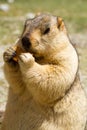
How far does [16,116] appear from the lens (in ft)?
17.7

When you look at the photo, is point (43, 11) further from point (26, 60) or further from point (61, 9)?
point (26, 60)

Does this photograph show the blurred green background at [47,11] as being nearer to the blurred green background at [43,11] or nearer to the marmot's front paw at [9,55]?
the blurred green background at [43,11]

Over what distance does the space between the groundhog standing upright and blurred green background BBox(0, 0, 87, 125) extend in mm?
2117

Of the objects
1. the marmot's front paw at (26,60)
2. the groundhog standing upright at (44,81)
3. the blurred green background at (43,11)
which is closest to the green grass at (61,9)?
the blurred green background at (43,11)

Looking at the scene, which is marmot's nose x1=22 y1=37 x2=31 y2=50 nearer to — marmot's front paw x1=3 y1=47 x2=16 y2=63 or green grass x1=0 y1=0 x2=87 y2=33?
marmot's front paw x1=3 y1=47 x2=16 y2=63

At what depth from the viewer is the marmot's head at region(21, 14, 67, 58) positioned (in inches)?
190

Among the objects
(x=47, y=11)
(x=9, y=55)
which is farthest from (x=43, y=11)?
(x=9, y=55)

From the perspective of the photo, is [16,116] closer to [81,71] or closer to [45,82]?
[45,82]

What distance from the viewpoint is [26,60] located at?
4887mm

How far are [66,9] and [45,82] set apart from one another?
13.4 metres

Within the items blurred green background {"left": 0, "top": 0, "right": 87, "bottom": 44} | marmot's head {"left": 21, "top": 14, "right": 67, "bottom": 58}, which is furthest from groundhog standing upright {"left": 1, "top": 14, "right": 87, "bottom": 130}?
blurred green background {"left": 0, "top": 0, "right": 87, "bottom": 44}

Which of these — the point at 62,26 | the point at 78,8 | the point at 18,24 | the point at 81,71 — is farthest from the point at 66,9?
the point at 62,26

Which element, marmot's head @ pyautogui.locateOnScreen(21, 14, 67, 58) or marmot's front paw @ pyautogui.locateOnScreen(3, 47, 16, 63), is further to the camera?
marmot's front paw @ pyautogui.locateOnScreen(3, 47, 16, 63)

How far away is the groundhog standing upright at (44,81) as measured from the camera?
4949mm
